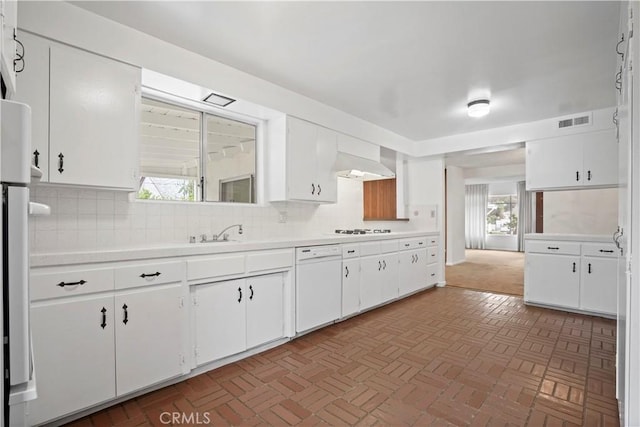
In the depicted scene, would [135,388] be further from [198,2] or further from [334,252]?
[198,2]

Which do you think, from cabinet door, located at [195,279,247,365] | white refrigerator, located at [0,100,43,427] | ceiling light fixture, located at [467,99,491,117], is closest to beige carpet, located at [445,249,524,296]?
ceiling light fixture, located at [467,99,491,117]

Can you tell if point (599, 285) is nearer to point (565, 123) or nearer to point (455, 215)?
point (565, 123)

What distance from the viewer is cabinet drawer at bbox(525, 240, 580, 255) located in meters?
3.91

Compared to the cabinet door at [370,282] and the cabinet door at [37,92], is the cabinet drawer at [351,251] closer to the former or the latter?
the cabinet door at [370,282]

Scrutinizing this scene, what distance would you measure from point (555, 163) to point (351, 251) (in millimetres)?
2993

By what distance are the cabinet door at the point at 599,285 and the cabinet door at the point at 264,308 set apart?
12.1 ft

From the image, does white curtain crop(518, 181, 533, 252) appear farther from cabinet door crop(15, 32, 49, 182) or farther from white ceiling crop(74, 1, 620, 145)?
cabinet door crop(15, 32, 49, 182)

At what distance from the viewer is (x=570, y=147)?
13.2ft

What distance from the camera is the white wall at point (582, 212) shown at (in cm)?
454

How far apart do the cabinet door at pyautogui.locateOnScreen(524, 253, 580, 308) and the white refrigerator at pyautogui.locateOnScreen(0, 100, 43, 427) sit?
16.3 feet

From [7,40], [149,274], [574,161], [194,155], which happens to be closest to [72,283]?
[149,274]

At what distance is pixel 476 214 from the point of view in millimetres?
11016

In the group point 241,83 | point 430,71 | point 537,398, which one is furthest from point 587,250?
point 241,83

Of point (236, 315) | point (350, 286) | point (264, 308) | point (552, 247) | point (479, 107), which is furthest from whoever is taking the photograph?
point (552, 247)
